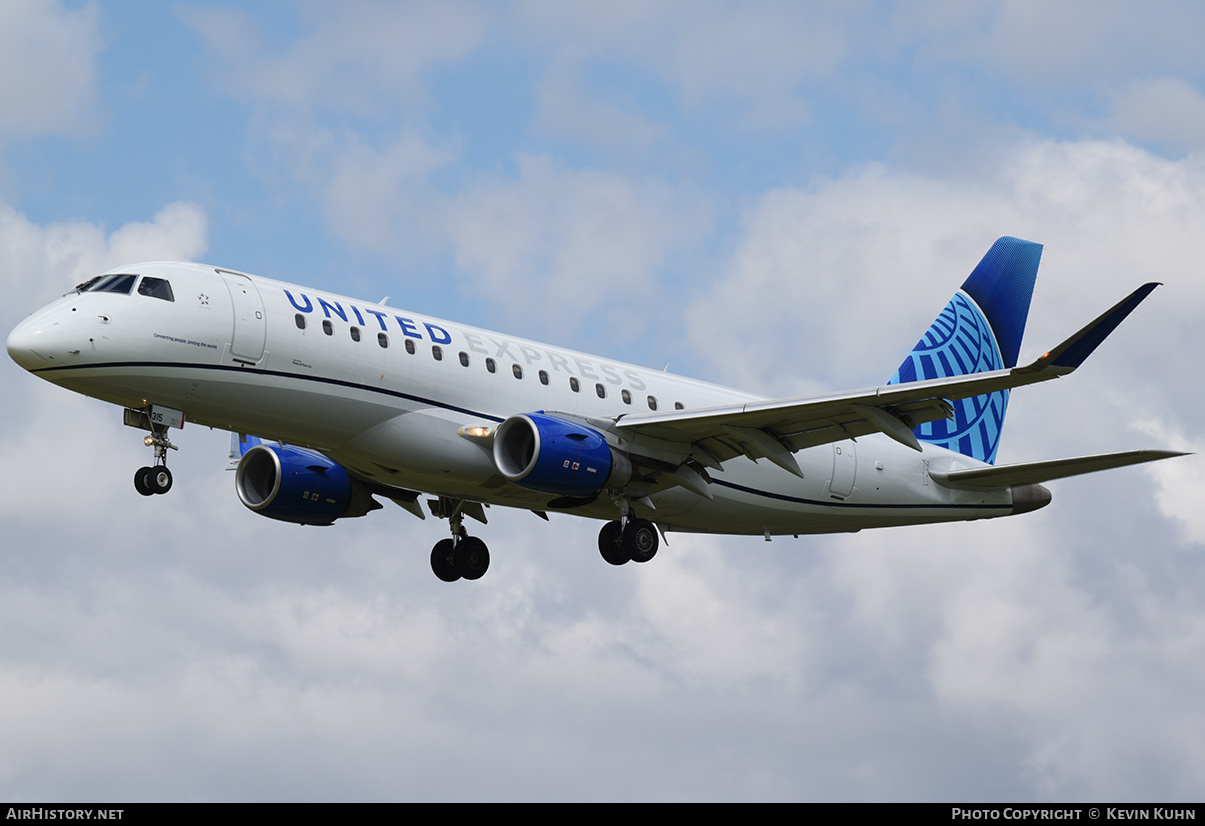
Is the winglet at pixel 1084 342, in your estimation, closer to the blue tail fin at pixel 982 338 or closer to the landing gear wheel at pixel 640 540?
the landing gear wheel at pixel 640 540

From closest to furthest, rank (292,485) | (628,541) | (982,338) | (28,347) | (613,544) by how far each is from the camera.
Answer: (28,347) < (628,541) < (613,544) < (292,485) < (982,338)

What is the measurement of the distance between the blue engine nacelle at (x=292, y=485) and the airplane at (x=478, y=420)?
0.04 metres

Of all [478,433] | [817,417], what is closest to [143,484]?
[478,433]

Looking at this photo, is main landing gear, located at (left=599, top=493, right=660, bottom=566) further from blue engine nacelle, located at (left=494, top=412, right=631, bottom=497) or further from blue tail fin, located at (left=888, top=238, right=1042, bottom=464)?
blue tail fin, located at (left=888, top=238, right=1042, bottom=464)

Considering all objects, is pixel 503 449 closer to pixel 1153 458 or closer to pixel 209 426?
pixel 209 426

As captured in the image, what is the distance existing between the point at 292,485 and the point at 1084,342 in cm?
1704

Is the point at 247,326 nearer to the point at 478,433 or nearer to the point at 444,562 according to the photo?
the point at 478,433

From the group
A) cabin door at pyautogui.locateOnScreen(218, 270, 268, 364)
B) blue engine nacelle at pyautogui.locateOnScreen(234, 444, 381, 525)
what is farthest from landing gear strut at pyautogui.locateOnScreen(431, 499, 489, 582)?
cabin door at pyautogui.locateOnScreen(218, 270, 268, 364)

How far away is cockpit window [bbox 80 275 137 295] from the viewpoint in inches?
1096

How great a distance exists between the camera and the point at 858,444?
3672cm

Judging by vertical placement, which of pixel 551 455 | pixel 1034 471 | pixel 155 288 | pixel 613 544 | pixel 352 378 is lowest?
pixel 613 544

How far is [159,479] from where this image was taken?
2762cm

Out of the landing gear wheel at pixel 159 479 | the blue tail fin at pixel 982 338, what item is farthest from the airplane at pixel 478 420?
the blue tail fin at pixel 982 338
